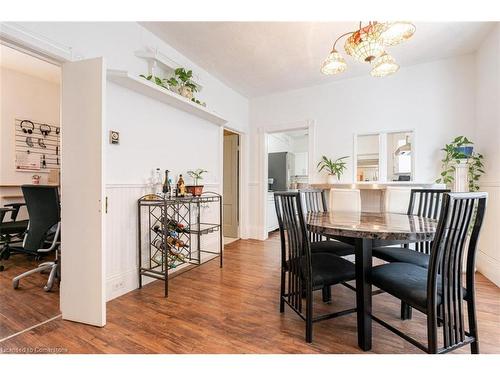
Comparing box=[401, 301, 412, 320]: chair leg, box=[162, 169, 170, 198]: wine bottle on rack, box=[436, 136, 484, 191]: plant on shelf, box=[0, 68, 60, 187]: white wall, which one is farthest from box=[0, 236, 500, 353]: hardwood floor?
box=[0, 68, 60, 187]: white wall

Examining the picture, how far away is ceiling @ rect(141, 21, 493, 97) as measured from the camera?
2.63 meters

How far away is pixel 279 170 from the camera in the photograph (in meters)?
6.20

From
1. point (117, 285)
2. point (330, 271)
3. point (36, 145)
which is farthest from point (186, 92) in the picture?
point (36, 145)

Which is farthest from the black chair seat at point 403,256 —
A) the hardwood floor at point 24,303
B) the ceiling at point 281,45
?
the hardwood floor at point 24,303

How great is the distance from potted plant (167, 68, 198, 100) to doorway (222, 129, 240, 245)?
1.86 metres

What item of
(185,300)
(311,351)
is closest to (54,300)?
(185,300)

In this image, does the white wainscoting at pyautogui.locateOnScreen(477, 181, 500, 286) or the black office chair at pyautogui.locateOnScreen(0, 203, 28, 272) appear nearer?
the white wainscoting at pyautogui.locateOnScreen(477, 181, 500, 286)

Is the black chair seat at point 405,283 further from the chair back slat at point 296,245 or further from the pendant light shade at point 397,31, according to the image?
the pendant light shade at point 397,31

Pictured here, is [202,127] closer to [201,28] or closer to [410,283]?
[201,28]

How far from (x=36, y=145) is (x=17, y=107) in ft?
1.95

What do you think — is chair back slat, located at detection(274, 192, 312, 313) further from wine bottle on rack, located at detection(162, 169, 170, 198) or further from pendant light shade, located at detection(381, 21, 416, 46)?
wine bottle on rack, located at detection(162, 169, 170, 198)
